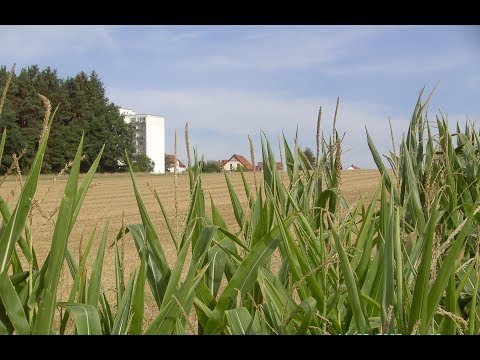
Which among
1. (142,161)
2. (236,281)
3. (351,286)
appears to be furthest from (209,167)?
(142,161)

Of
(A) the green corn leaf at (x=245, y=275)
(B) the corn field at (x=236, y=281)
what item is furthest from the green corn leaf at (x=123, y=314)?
(A) the green corn leaf at (x=245, y=275)

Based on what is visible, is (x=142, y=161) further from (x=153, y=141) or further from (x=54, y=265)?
(x=54, y=265)

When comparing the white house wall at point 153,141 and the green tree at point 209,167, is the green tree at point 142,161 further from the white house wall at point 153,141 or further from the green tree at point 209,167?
the green tree at point 209,167

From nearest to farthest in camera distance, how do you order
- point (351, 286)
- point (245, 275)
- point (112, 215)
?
1. point (351, 286)
2. point (245, 275)
3. point (112, 215)

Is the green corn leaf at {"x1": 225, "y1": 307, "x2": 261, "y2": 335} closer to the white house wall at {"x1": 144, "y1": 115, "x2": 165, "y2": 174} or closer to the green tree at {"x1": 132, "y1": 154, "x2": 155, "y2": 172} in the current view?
the white house wall at {"x1": 144, "y1": 115, "x2": 165, "y2": 174}

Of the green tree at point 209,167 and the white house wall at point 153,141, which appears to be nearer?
the green tree at point 209,167

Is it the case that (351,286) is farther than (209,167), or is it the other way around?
(209,167)

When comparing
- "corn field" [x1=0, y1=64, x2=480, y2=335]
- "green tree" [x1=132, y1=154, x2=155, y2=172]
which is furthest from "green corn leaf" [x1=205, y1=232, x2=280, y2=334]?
"green tree" [x1=132, y1=154, x2=155, y2=172]

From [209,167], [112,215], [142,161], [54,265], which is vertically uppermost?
[142,161]

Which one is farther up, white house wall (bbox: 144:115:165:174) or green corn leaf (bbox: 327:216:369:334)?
white house wall (bbox: 144:115:165:174)

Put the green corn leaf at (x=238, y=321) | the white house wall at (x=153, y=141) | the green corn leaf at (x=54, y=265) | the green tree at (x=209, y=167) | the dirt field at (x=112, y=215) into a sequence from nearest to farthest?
the green corn leaf at (x=54, y=265) < the green corn leaf at (x=238, y=321) < the green tree at (x=209, y=167) < the dirt field at (x=112, y=215) < the white house wall at (x=153, y=141)

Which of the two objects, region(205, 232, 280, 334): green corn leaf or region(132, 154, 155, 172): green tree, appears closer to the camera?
region(205, 232, 280, 334): green corn leaf

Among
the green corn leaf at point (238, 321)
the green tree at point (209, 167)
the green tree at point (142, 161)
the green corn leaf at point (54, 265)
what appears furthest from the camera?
the green tree at point (142, 161)

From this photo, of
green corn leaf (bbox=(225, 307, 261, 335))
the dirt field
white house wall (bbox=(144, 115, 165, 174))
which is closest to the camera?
green corn leaf (bbox=(225, 307, 261, 335))
